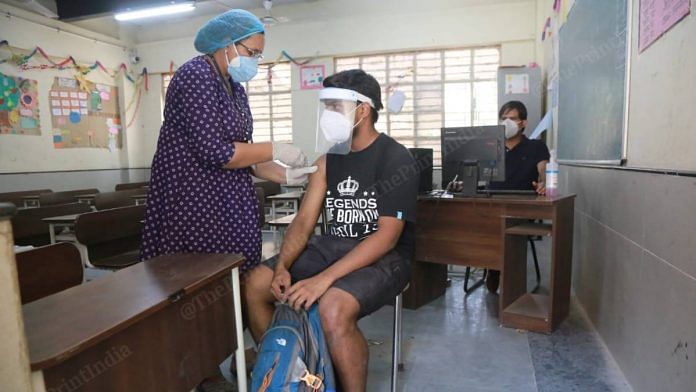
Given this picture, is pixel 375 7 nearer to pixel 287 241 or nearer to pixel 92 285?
pixel 287 241

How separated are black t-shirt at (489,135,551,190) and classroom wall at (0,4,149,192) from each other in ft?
19.1

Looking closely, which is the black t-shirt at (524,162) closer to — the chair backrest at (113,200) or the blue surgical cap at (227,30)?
the blue surgical cap at (227,30)

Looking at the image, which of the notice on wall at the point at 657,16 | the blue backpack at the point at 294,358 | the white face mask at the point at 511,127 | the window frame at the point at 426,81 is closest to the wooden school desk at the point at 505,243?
the white face mask at the point at 511,127

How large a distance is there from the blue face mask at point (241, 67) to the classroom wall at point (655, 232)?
1.36 meters

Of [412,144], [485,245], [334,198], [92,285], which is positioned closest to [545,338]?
[485,245]

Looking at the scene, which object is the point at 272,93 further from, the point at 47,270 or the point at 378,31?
the point at 47,270

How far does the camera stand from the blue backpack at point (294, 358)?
1.17 m

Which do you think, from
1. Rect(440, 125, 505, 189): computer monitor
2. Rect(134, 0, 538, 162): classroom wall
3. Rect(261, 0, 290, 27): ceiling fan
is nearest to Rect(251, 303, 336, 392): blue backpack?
Rect(440, 125, 505, 189): computer monitor

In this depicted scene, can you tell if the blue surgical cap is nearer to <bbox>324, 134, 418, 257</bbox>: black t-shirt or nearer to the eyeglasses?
the eyeglasses

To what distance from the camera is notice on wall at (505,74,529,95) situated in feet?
16.3

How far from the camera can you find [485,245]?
7.88 feet

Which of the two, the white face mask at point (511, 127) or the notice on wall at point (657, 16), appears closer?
the notice on wall at point (657, 16)

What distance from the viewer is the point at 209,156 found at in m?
1.35

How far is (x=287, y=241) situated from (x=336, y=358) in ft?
1.73
